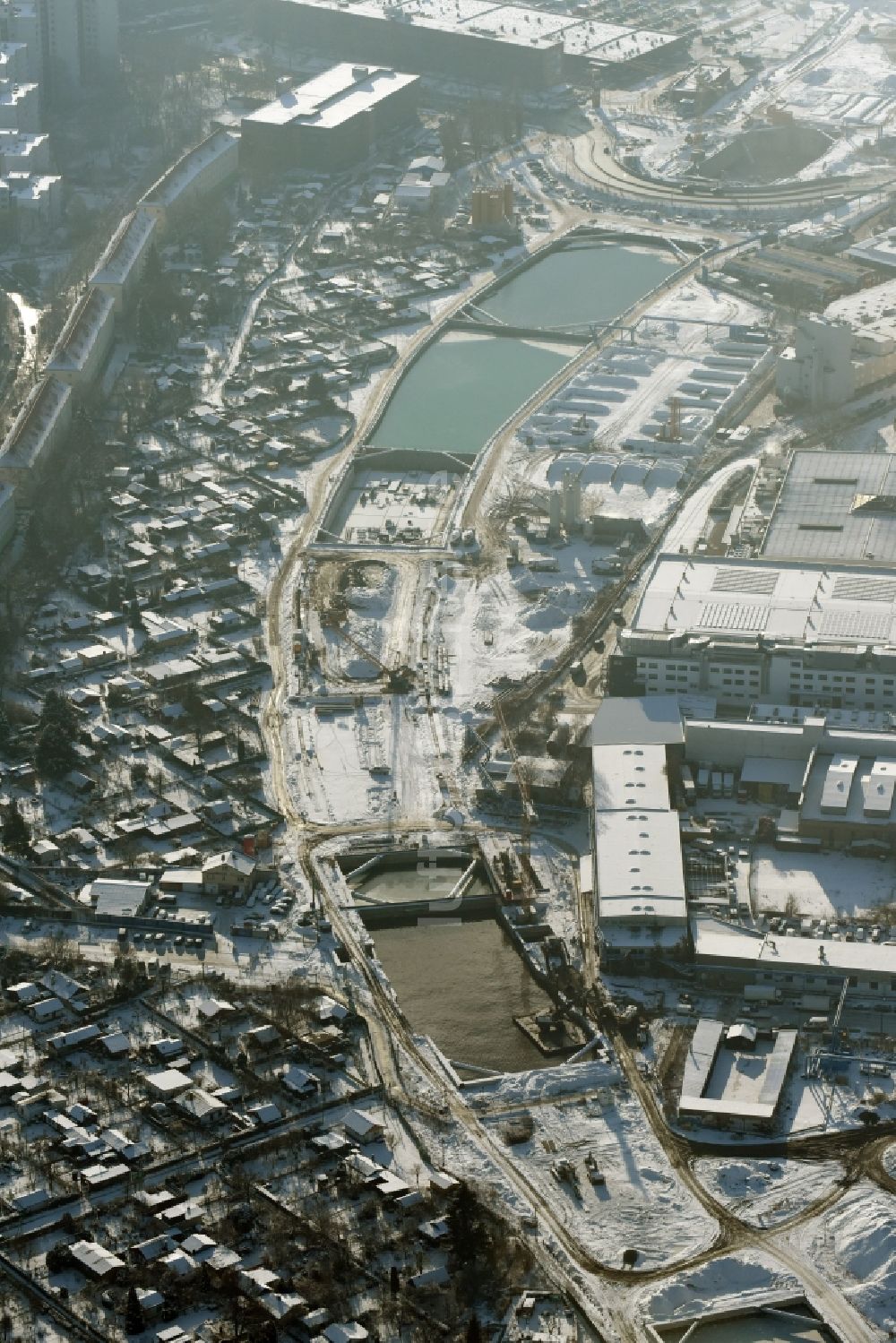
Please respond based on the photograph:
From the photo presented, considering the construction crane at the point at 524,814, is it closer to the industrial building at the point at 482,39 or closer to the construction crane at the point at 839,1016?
the construction crane at the point at 839,1016

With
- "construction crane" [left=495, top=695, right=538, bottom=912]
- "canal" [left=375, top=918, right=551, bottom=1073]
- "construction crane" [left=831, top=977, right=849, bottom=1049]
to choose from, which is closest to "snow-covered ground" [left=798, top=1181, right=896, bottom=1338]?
"construction crane" [left=831, top=977, right=849, bottom=1049]

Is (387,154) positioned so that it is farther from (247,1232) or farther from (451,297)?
(247,1232)

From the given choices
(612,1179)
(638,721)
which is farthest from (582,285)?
(612,1179)

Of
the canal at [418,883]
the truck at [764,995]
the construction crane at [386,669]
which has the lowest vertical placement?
the truck at [764,995]

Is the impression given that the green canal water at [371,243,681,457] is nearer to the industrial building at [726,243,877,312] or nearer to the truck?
the industrial building at [726,243,877,312]

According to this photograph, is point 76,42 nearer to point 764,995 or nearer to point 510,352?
point 510,352

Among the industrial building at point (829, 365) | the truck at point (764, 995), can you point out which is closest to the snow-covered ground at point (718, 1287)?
the truck at point (764, 995)
